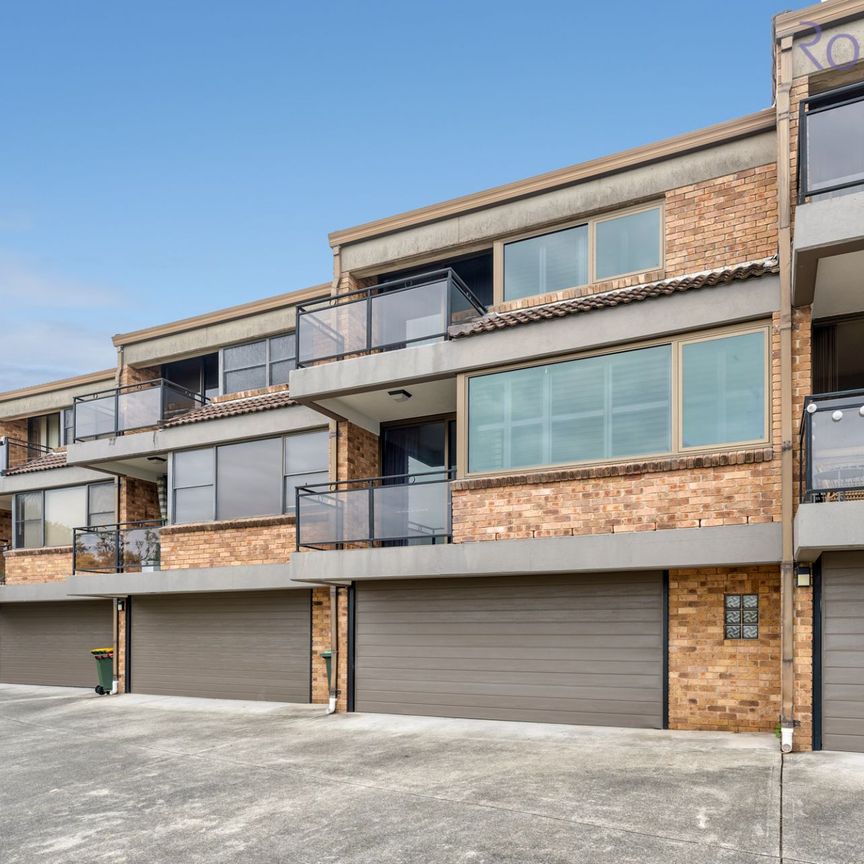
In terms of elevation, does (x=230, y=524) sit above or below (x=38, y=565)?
above

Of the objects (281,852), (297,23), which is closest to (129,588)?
(281,852)

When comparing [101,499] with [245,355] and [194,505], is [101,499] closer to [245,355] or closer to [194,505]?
[194,505]

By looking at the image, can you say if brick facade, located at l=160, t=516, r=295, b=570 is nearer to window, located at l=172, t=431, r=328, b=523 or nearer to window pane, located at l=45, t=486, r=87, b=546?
window, located at l=172, t=431, r=328, b=523

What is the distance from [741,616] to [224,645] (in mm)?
10186

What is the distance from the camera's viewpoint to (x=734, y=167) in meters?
11.1

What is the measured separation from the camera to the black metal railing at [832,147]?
28.2 feet

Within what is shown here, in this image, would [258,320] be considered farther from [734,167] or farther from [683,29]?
[683,29]

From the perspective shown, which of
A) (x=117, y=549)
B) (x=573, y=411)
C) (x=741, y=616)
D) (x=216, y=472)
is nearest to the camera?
(x=741, y=616)

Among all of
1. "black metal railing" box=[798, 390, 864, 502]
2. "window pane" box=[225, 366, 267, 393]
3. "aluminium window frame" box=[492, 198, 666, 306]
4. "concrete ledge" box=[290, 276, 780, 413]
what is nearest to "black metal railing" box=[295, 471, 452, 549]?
"concrete ledge" box=[290, 276, 780, 413]

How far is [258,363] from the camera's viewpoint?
17859mm

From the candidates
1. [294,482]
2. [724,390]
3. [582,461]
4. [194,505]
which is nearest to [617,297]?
[724,390]

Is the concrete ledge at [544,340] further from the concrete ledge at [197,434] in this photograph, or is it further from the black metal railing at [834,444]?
the black metal railing at [834,444]

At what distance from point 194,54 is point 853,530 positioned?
2509 centimetres

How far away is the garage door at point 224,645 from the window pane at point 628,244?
323 inches
